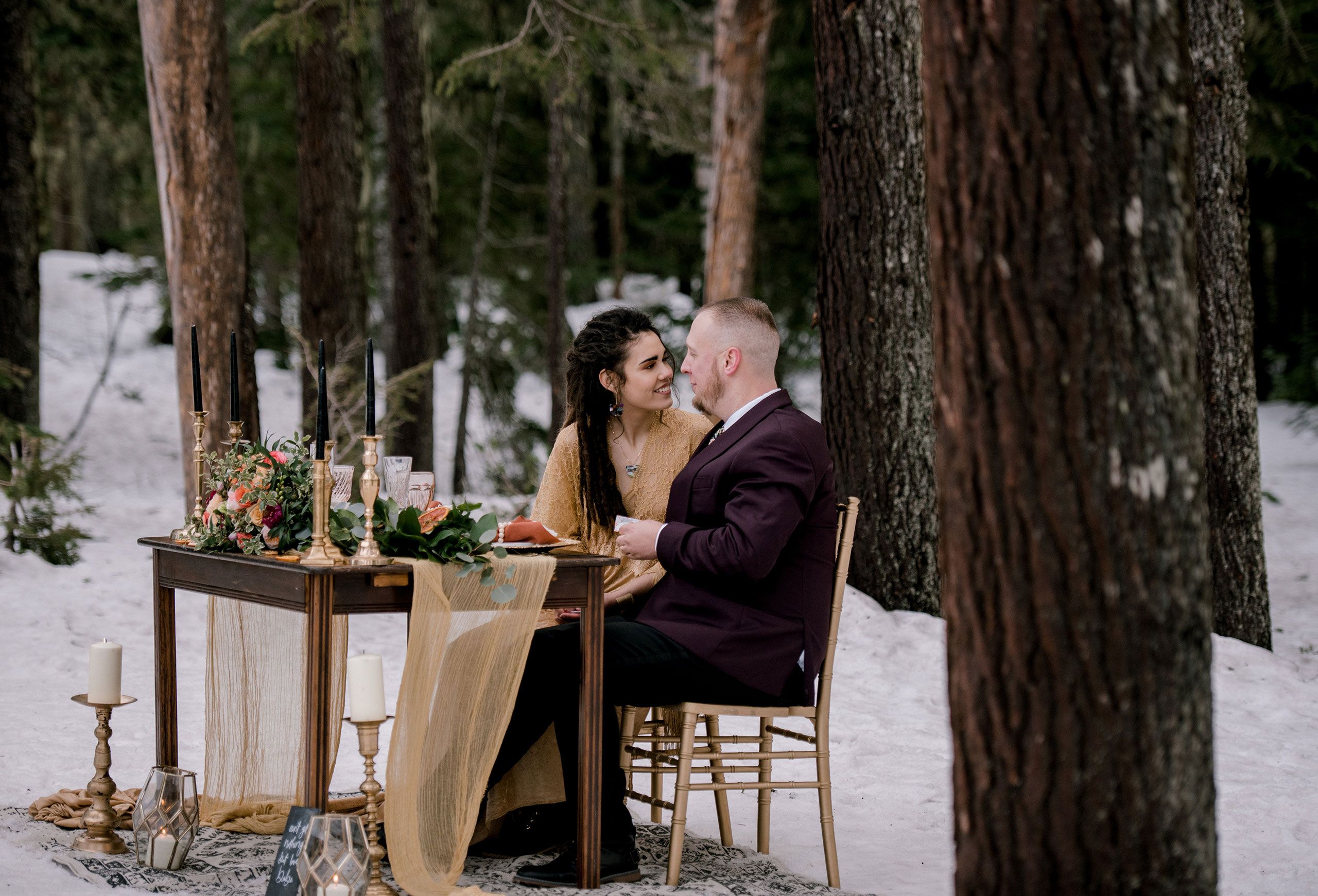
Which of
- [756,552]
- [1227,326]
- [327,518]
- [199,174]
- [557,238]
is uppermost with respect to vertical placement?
[557,238]

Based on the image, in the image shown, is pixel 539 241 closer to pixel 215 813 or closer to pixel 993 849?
pixel 215 813

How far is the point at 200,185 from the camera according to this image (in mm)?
7480

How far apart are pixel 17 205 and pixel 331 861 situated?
917cm

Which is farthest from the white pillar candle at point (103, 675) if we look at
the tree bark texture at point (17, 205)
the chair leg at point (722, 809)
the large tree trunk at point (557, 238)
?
the large tree trunk at point (557, 238)

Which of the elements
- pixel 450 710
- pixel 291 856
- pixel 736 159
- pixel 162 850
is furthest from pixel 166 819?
pixel 736 159

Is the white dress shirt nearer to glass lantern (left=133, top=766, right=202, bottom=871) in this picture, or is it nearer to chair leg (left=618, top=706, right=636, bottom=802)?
chair leg (left=618, top=706, right=636, bottom=802)

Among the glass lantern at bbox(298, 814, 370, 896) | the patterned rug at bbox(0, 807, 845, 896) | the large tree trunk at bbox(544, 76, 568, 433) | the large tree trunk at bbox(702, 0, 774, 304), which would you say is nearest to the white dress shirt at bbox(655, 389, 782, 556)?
the patterned rug at bbox(0, 807, 845, 896)

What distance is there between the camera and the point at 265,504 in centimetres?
348

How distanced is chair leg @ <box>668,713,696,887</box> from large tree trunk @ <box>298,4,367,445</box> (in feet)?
27.0

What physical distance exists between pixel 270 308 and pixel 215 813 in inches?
560

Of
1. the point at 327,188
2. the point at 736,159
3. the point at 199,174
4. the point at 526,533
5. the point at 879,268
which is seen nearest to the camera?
the point at 526,533

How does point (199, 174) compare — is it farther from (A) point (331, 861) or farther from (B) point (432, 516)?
(A) point (331, 861)

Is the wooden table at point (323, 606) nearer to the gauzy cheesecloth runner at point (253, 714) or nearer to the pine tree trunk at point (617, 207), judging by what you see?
the gauzy cheesecloth runner at point (253, 714)

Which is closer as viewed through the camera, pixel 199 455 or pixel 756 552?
pixel 756 552
